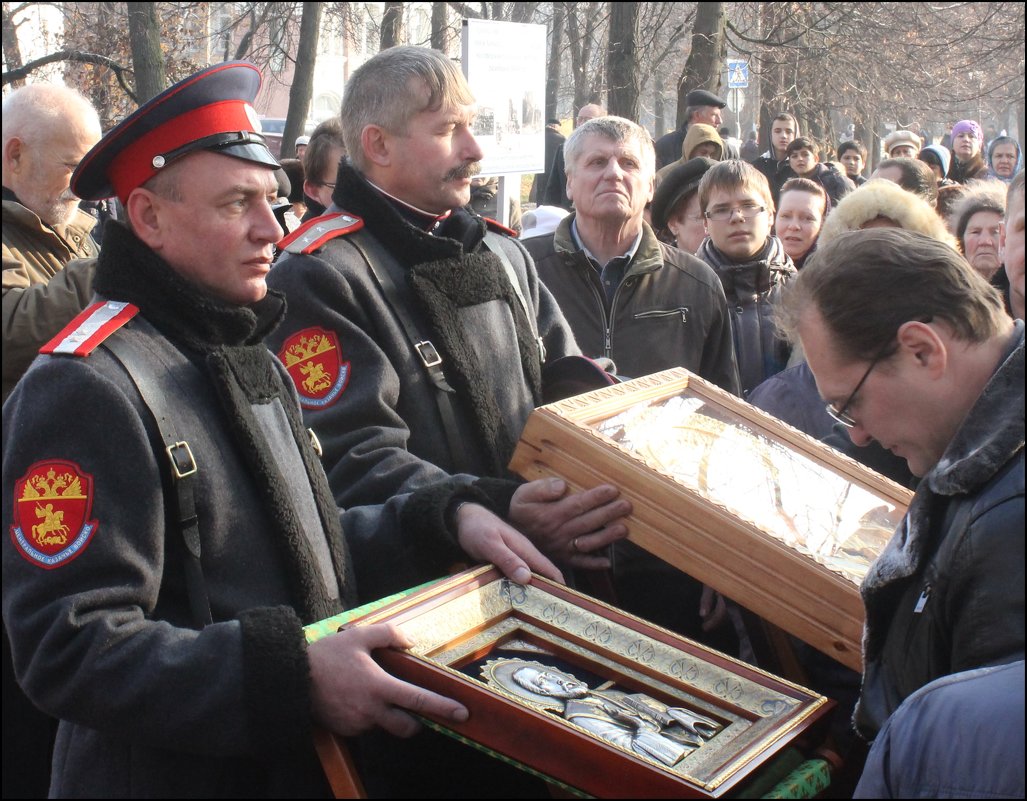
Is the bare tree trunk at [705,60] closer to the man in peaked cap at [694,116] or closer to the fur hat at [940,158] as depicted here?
the man in peaked cap at [694,116]

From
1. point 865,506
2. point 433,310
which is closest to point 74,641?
point 433,310

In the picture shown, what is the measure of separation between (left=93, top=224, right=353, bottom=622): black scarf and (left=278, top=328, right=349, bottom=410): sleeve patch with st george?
0.56 metres

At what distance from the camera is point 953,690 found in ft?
4.42

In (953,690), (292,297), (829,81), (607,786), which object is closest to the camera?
(953,690)

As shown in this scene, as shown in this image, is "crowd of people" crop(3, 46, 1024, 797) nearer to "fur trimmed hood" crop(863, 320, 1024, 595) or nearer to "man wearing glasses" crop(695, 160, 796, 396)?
"fur trimmed hood" crop(863, 320, 1024, 595)

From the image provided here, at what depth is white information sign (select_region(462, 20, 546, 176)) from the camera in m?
8.23

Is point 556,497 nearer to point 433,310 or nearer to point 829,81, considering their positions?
point 433,310

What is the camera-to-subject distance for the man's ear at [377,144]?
10.4 feet

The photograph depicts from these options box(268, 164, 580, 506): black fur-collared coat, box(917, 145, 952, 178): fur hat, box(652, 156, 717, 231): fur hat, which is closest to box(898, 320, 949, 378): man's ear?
box(268, 164, 580, 506): black fur-collared coat

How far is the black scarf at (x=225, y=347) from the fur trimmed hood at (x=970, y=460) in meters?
1.03

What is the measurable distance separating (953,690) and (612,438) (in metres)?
1.19

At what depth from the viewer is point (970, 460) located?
177cm

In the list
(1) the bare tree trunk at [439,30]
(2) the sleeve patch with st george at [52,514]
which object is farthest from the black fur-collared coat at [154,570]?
(1) the bare tree trunk at [439,30]

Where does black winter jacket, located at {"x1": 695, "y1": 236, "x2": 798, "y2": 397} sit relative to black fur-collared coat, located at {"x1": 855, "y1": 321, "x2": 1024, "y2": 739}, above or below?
below
